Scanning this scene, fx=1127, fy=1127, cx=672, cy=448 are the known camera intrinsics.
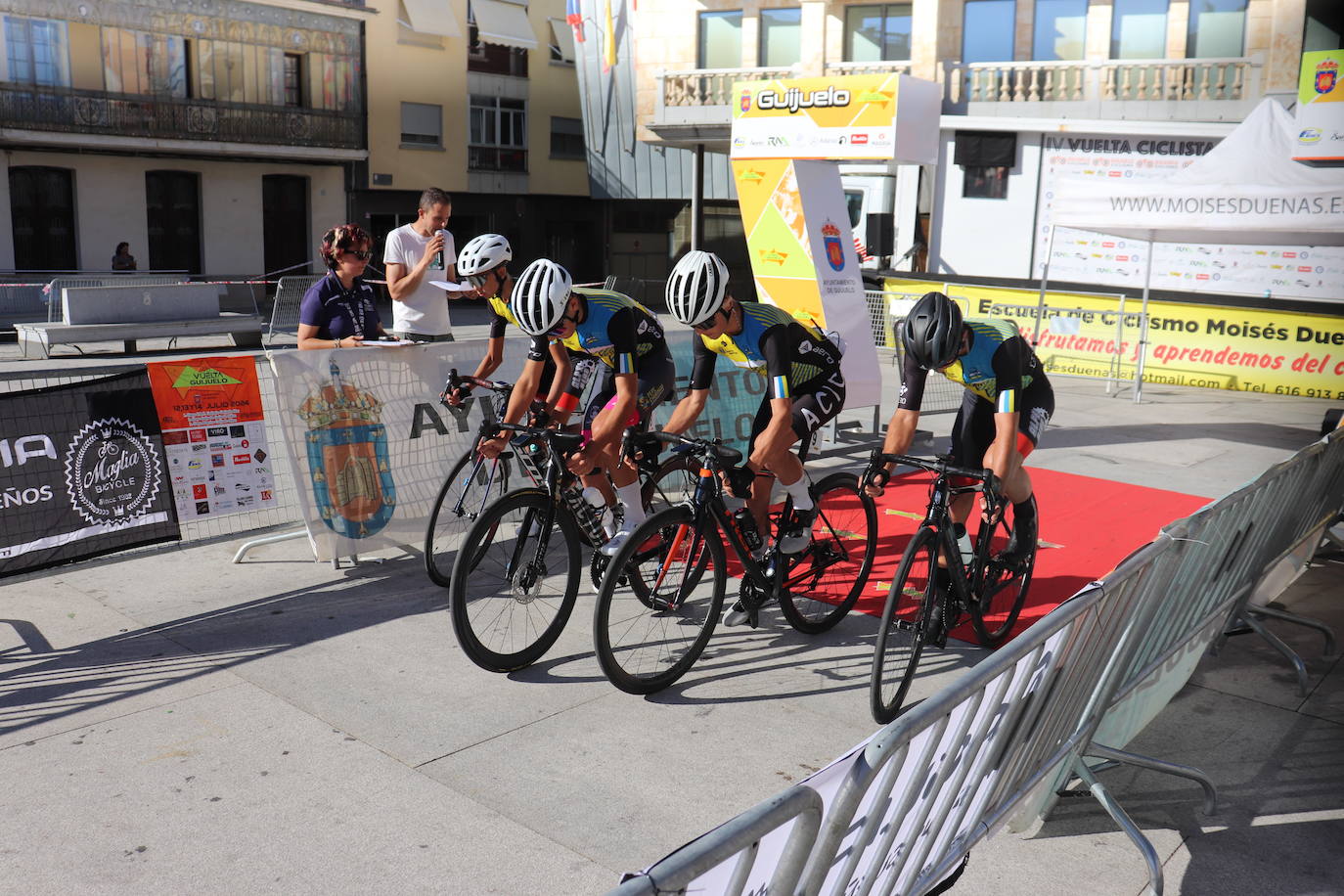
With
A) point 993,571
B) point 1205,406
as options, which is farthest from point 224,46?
point 993,571

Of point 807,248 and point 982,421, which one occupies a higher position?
point 807,248

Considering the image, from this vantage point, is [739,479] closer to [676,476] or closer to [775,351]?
[775,351]

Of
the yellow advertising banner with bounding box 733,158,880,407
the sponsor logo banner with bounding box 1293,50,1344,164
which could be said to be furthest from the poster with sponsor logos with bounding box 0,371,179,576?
the sponsor logo banner with bounding box 1293,50,1344,164

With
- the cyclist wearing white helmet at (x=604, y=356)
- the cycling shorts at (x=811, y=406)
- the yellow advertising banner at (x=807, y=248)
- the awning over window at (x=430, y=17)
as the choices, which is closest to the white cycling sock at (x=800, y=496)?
the cycling shorts at (x=811, y=406)

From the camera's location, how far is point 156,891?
3449 mm

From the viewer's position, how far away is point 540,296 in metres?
5.38

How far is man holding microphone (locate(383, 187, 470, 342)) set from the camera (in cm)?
770

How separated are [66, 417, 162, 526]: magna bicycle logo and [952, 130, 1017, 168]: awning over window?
20.8 meters

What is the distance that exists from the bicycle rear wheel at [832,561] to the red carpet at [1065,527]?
0.27 meters

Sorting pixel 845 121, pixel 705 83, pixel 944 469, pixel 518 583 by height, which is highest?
pixel 705 83

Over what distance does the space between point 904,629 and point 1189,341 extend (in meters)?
13.8

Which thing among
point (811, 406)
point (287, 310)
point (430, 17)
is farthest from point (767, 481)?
point (430, 17)

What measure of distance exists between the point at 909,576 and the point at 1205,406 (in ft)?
38.6

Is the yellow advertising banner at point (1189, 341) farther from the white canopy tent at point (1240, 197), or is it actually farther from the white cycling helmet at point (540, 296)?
the white cycling helmet at point (540, 296)
